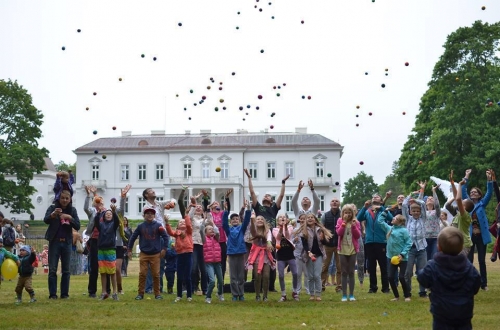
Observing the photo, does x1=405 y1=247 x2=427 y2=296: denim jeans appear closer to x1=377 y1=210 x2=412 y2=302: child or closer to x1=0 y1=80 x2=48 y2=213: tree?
x1=377 y1=210 x2=412 y2=302: child

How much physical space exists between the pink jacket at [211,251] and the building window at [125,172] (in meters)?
80.6

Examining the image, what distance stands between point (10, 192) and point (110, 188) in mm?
36984

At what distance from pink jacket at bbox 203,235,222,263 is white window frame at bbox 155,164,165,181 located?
262ft

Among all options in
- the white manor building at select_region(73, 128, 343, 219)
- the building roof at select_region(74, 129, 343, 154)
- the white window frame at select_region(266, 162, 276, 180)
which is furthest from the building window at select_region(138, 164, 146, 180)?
the white window frame at select_region(266, 162, 276, 180)

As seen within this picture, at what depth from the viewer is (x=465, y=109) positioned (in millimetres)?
45344

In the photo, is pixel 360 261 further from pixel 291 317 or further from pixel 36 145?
pixel 36 145

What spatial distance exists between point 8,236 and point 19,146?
4284cm

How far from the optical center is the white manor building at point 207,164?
91812 mm

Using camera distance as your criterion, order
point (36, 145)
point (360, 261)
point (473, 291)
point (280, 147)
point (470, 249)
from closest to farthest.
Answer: point (473, 291), point (470, 249), point (360, 261), point (36, 145), point (280, 147)

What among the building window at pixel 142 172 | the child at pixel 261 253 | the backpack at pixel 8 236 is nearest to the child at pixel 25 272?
the backpack at pixel 8 236

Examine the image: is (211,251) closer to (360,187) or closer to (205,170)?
(205,170)

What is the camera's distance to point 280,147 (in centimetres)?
9169

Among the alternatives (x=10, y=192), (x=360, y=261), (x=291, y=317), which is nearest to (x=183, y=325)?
(x=291, y=317)

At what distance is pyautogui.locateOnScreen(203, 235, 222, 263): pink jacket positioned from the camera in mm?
14516
